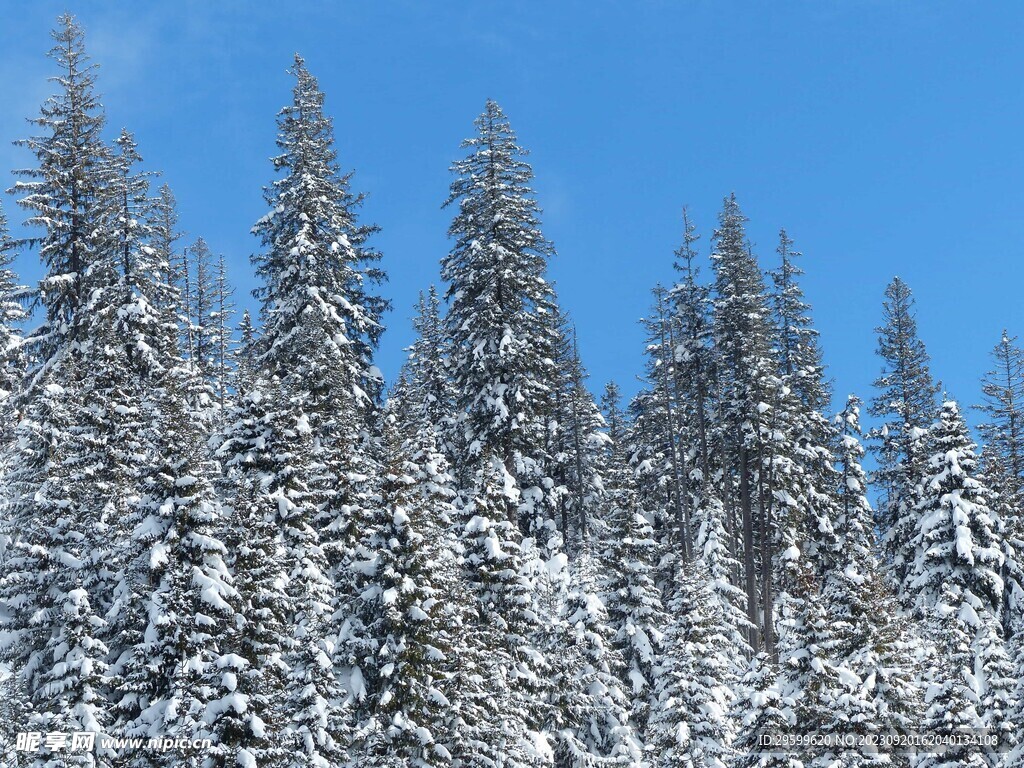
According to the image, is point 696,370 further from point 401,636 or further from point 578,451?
point 401,636

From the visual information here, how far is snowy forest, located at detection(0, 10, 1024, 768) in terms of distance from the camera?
23.5 meters

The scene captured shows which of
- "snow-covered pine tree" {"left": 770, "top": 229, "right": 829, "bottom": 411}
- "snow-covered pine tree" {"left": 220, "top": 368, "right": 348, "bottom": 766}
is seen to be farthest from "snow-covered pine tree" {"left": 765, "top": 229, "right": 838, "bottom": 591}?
"snow-covered pine tree" {"left": 220, "top": 368, "right": 348, "bottom": 766}

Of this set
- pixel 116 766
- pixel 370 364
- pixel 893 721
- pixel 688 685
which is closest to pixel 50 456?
pixel 116 766

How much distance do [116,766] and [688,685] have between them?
14.8m

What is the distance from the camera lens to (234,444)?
28.5 metres

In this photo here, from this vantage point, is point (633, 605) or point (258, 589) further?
point (633, 605)

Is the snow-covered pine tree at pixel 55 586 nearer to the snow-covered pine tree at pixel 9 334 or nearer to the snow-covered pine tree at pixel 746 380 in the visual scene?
the snow-covered pine tree at pixel 9 334

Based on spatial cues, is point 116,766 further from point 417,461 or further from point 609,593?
point 609,593

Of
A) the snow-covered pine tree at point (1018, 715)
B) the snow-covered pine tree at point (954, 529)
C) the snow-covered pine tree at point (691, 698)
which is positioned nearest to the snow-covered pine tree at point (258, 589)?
the snow-covered pine tree at point (691, 698)

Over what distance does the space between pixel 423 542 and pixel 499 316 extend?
16.0 m

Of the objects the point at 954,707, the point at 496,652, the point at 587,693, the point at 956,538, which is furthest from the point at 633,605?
the point at 956,538

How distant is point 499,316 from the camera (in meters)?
40.3

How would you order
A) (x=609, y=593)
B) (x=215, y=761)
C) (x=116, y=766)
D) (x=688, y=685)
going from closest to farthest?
(x=215, y=761) → (x=116, y=766) → (x=688, y=685) → (x=609, y=593)

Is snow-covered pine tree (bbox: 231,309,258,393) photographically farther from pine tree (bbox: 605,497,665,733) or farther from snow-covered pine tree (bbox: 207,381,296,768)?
pine tree (bbox: 605,497,665,733)
